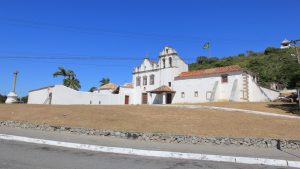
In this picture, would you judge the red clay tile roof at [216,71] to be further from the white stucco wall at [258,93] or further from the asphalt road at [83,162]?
the asphalt road at [83,162]

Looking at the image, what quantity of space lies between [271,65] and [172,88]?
19.3 metres

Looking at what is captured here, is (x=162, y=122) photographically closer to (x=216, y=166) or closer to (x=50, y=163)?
(x=216, y=166)

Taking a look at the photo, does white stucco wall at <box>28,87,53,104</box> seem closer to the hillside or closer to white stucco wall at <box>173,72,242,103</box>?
white stucco wall at <box>173,72,242,103</box>

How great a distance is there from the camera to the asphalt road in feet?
26.0

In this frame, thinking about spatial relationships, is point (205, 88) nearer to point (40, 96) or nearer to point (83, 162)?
point (40, 96)

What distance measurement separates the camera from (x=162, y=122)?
18719 mm

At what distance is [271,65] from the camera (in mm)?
51719

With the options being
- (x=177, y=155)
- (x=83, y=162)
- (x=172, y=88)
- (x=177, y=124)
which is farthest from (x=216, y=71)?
(x=83, y=162)

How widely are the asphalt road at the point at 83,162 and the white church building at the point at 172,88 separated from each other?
28740 mm

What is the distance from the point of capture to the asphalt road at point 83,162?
7934 mm

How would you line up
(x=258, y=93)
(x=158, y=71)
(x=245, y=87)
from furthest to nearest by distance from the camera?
(x=158, y=71) < (x=258, y=93) < (x=245, y=87)

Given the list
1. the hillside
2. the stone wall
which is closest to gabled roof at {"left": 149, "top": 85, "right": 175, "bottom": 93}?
the hillside

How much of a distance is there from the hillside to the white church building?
14.9ft

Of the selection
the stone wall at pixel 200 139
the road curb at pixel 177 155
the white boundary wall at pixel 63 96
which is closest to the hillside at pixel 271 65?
the stone wall at pixel 200 139
